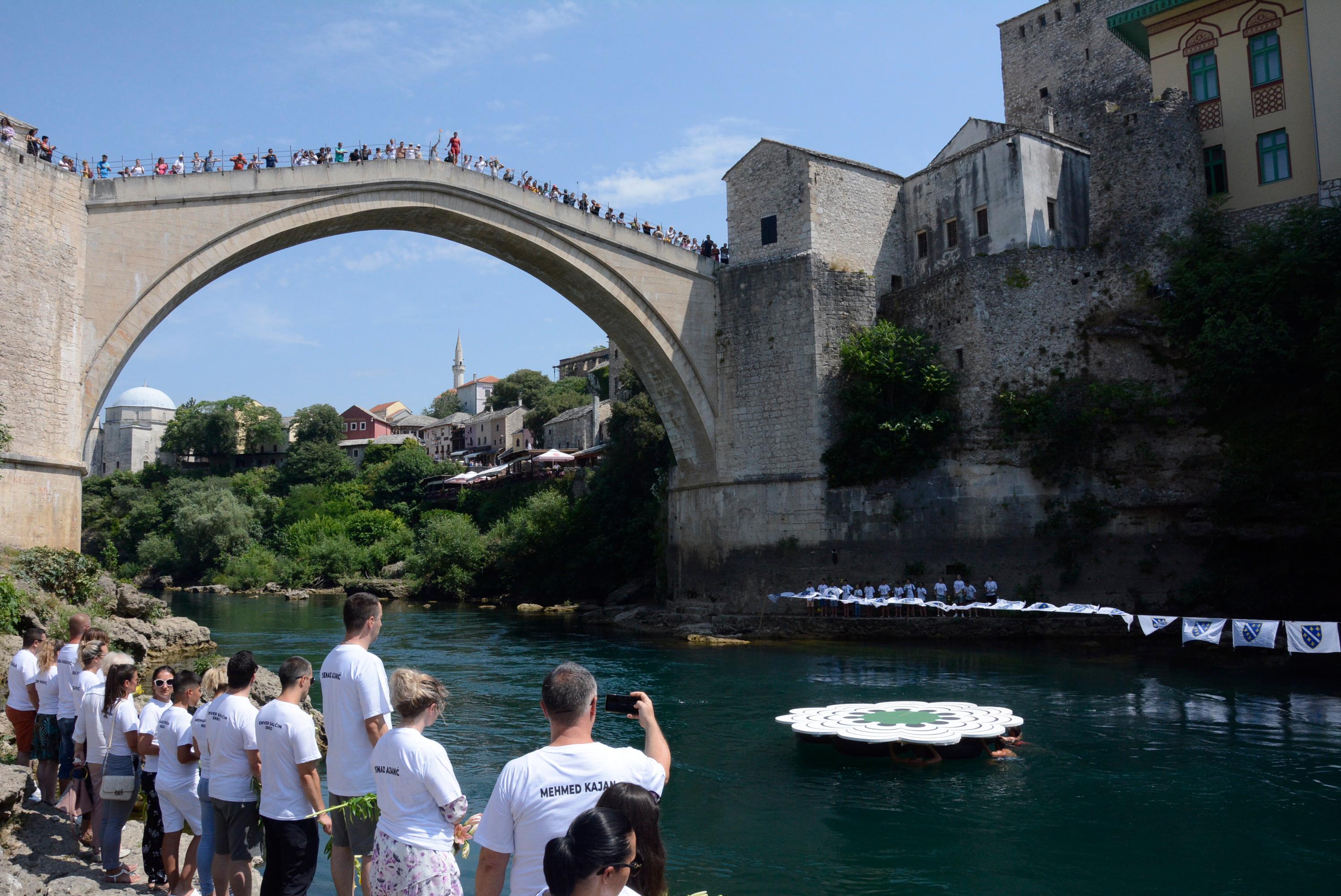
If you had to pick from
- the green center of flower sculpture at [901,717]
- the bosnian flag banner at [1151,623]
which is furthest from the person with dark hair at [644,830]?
the bosnian flag banner at [1151,623]

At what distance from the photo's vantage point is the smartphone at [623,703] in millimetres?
3074

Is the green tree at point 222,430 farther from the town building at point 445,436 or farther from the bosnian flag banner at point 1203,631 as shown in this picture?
the bosnian flag banner at point 1203,631

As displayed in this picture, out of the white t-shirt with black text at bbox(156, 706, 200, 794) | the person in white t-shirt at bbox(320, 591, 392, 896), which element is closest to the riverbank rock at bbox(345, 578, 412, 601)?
the white t-shirt with black text at bbox(156, 706, 200, 794)

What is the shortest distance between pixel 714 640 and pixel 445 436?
53.3m

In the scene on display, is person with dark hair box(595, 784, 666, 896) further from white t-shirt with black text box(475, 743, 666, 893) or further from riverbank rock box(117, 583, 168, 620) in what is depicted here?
riverbank rock box(117, 583, 168, 620)

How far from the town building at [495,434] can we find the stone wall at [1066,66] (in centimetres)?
3595

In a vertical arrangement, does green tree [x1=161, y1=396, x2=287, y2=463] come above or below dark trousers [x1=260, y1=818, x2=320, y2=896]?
above

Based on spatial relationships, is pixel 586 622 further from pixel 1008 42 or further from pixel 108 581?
pixel 1008 42

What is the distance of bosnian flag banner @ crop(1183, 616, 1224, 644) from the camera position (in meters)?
14.7

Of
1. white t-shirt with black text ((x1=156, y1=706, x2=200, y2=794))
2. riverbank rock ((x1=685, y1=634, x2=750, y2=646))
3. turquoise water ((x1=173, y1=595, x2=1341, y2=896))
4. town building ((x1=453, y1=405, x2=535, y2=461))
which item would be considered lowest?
turquoise water ((x1=173, y1=595, x2=1341, y2=896))

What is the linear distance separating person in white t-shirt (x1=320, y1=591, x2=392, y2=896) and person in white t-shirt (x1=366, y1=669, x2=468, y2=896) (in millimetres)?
436

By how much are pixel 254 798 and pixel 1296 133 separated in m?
22.2

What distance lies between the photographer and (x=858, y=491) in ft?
70.5

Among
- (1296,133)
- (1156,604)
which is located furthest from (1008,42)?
(1156,604)
